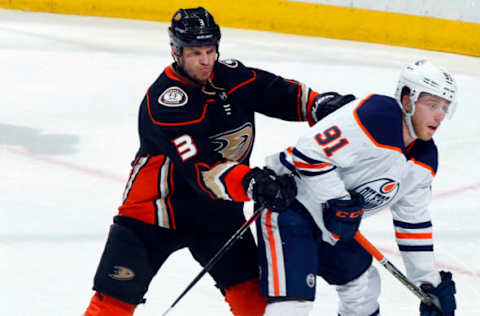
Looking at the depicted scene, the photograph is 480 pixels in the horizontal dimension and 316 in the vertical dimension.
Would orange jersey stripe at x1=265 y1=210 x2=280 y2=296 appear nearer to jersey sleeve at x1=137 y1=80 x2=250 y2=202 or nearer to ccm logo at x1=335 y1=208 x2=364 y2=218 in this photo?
jersey sleeve at x1=137 y1=80 x2=250 y2=202

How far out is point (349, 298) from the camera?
7.65ft

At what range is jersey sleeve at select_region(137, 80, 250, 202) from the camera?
83.4 inches

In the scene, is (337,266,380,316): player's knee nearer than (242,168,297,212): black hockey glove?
No

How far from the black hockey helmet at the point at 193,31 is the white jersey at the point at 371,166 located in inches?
16.7

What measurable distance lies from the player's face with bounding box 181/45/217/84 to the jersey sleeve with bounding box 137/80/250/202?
0.06 m

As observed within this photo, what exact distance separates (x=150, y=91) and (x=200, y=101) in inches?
6.2

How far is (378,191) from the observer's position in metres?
2.14

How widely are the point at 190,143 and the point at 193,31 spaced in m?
0.35

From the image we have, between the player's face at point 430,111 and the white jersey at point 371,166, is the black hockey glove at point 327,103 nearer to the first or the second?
the white jersey at point 371,166

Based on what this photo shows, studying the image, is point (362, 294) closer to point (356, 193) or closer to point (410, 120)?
point (356, 193)

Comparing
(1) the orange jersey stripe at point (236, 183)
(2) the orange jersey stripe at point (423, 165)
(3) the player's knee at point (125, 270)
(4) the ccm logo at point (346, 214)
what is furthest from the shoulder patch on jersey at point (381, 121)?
(3) the player's knee at point (125, 270)

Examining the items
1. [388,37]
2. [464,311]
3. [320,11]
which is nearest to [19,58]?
[320,11]

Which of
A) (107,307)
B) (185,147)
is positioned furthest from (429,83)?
(107,307)

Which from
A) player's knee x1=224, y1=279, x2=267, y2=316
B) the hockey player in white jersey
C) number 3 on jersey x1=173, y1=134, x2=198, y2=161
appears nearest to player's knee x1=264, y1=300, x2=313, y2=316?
the hockey player in white jersey
